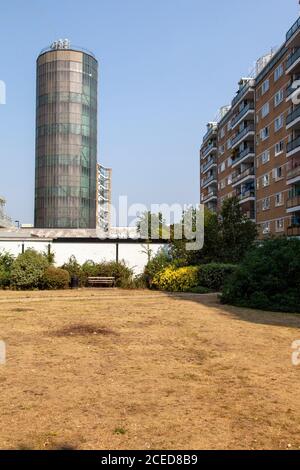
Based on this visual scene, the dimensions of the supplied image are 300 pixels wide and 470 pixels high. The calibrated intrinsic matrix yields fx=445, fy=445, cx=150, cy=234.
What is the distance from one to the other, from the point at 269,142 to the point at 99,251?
1186 inches

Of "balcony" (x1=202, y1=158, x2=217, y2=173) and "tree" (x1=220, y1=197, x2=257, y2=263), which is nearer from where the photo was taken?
"tree" (x1=220, y1=197, x2=257, y2=263)

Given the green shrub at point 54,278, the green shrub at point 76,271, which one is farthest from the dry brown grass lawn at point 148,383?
the green shrub at point 76,271

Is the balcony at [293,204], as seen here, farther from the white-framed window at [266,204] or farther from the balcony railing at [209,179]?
the balcony railing at [209,179]

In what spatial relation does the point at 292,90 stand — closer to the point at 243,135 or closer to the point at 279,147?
the point at 279,147

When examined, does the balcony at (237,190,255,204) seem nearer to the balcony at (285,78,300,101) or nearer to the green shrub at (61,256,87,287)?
the balcony at (285,78,300,101)

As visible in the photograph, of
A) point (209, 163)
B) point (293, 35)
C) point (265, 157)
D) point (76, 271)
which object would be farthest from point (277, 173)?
point (209, 163)

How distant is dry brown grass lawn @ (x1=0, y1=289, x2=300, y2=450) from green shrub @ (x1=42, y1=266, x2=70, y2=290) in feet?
33.5

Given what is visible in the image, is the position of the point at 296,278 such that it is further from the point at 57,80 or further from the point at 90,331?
the point at 57,80

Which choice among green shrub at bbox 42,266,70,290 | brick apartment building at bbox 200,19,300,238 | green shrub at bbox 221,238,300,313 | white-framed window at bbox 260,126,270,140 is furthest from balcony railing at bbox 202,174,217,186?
green shrub at bbox 221,238,300,313

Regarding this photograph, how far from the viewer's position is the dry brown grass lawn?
499 centimetres

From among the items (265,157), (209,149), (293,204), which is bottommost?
(293,204)

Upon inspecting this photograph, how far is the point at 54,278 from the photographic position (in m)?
23.4

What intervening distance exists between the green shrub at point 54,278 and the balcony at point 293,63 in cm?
3041

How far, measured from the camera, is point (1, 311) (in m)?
14.5
